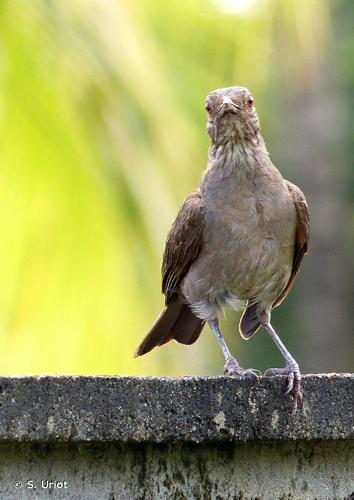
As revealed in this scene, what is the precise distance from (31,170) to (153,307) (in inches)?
39.9

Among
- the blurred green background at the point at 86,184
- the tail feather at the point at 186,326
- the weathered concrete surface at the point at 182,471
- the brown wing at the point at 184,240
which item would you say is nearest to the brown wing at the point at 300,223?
the brown wing at the point at 184,240

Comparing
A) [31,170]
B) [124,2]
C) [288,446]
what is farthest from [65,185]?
[288,446]

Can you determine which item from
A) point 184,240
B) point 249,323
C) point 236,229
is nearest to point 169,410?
point 236,229

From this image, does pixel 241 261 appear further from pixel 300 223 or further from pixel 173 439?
pixel 173 439

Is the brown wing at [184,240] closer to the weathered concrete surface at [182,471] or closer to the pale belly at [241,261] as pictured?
the pale belly at [241,261]

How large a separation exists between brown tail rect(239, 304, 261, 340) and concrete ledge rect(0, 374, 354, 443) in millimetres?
1762

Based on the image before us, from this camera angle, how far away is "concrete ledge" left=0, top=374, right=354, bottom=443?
8.69 ft

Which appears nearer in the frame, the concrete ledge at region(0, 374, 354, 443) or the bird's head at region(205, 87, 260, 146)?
the concrete ledge at region(0, 374, 354, 443)

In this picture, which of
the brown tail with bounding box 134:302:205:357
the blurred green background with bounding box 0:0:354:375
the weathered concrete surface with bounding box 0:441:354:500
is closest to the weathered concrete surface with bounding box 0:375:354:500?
the weathered concrete surface with bounding box 0:441:354:500

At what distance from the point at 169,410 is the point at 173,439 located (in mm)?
71

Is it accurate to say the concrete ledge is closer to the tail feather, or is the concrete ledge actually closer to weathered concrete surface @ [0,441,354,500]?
weathered concrete surface @ [0,441,354,500]

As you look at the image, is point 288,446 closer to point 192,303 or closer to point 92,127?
point 192,303

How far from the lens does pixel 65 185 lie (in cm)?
638

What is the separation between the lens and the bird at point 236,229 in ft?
15.6
